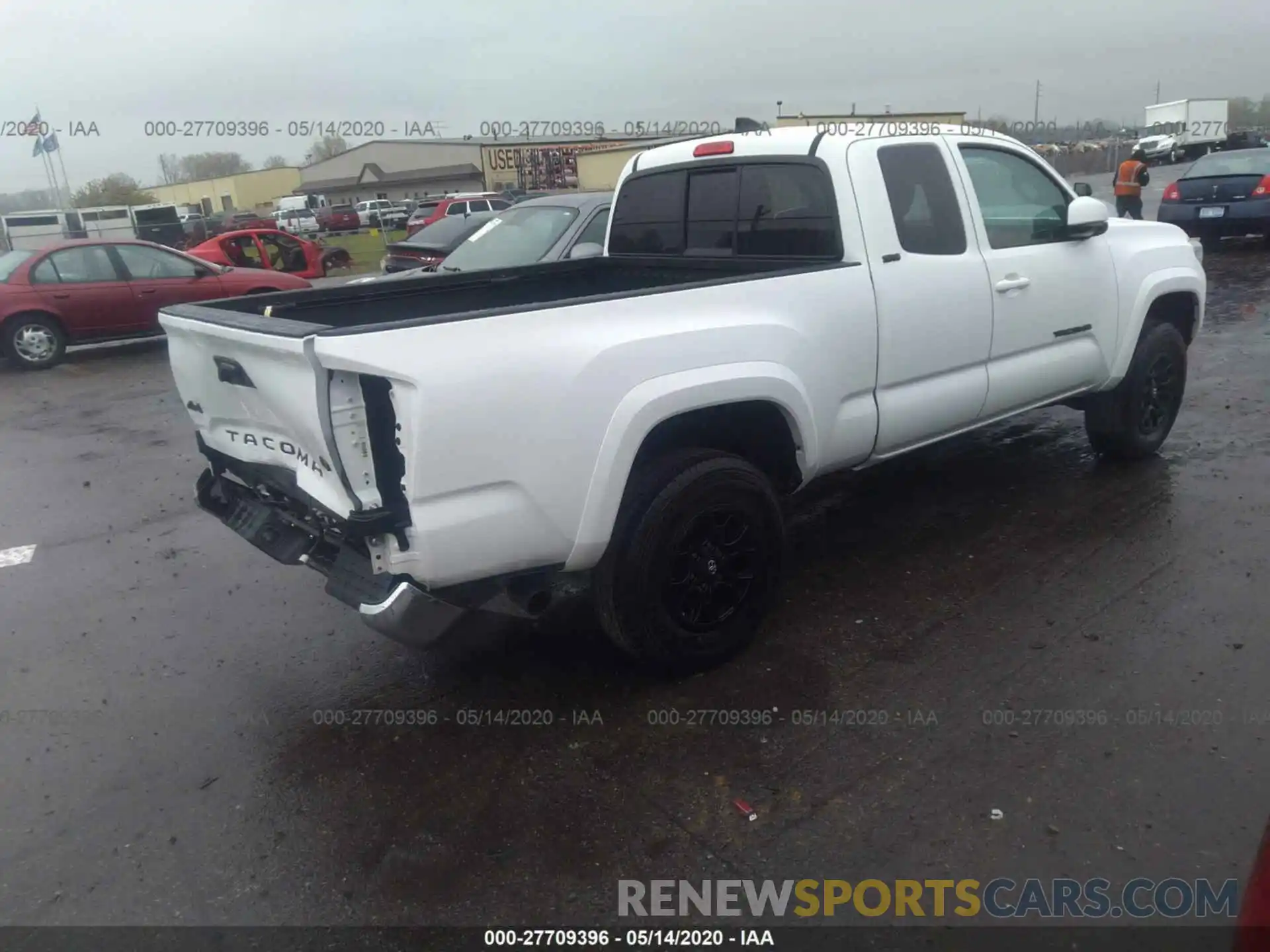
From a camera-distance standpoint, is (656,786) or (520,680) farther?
(520,680)

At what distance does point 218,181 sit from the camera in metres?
77.3

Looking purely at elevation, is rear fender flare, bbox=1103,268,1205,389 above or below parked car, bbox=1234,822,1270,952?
above

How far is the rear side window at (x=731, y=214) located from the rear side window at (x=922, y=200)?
34cm

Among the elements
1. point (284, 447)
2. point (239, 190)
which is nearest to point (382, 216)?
point (239, 190)

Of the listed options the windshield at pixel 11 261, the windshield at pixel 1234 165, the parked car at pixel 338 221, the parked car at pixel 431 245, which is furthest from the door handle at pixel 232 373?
the parked car at pixel 338 221

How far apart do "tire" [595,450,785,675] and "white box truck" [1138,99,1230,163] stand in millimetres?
47888

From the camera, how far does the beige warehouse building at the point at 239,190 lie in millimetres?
74938

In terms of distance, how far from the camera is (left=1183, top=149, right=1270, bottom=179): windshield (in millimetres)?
14891

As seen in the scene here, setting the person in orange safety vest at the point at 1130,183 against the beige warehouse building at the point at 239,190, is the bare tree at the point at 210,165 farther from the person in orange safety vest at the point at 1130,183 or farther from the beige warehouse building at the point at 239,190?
the person in orange safety vest at the point at 1130,183

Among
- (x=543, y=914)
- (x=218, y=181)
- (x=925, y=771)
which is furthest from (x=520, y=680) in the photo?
(x=218, y=181)

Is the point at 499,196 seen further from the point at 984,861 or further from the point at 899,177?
the point at 984,861

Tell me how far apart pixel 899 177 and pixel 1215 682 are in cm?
248

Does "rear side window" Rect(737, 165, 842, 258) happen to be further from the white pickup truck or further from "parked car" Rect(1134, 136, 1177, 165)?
"parked car" Rect(1134, 136, 1177, 165)

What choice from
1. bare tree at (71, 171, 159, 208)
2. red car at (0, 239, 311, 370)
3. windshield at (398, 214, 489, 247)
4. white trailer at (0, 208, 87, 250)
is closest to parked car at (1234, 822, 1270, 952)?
windshield at (398, 214, 489, 247)
